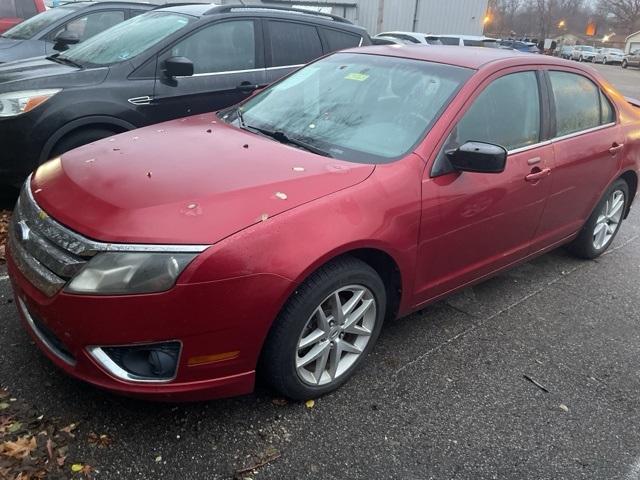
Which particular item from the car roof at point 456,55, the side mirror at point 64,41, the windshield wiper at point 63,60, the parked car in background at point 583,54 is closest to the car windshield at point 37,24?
the side mirror at point 64,41

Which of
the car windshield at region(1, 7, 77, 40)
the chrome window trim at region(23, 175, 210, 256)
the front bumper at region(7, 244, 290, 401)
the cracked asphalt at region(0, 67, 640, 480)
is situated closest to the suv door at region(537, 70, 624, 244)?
the cracked asphalt at region(0, 67, 640, 480)

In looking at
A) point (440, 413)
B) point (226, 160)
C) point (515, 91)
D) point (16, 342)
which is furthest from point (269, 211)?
point (515, 91)

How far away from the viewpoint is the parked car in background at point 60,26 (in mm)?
7195

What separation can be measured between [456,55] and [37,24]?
669 centimetres

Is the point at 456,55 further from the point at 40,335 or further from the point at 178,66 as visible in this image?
the point at 40,335

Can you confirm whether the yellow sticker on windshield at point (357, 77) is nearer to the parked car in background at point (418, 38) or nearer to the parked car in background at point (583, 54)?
the parked car in background at point (418, 38)

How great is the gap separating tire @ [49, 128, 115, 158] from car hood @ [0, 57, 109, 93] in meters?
0.38

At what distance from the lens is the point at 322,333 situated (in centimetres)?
256

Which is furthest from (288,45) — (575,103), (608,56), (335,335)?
(608,56)

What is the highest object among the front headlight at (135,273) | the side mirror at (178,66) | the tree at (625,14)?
the side mirror at (178,66)

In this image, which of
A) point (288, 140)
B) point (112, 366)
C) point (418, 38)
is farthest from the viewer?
point (418, 38)

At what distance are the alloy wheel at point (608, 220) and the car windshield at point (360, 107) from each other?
6.96 feet

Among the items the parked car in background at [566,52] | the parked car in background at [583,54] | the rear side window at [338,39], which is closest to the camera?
the rear side window at [338,39]

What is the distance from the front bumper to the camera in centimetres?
207
